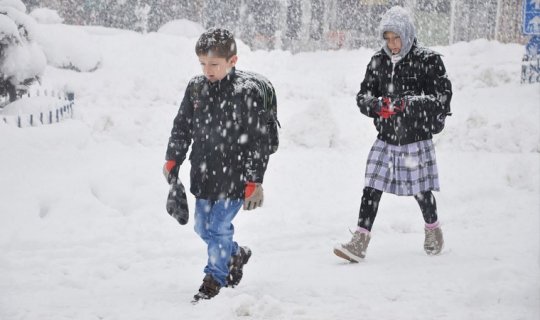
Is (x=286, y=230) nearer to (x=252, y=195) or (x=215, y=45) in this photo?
(x=252, y=195)

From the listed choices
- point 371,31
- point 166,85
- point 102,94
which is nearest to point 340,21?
point 371,31

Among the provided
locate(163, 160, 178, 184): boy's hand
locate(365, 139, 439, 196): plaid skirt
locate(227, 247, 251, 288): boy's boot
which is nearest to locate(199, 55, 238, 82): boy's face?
locate(163, 160, 178, 184): boy's hand

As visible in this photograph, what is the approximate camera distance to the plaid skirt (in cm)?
487

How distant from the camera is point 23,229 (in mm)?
5496

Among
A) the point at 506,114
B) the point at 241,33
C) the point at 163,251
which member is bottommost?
the point at 163,251

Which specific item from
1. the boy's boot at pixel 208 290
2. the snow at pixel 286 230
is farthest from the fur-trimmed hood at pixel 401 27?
the boy's boot at pixel 208 290

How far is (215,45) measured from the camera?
3814 millimetres

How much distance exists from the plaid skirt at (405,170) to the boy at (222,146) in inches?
50.4

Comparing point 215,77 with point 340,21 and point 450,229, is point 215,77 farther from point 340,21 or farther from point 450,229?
point 340,21

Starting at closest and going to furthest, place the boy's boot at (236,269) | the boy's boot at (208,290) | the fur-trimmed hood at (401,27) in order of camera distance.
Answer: the boy's boot at (208,290) < the boy's boot at (236,269) < the fur-trimmed hood at (401,27)

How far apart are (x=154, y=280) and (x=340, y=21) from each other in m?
25.1

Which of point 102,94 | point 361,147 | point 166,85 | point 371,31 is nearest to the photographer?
point 361,147

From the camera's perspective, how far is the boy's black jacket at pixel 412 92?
185 inches

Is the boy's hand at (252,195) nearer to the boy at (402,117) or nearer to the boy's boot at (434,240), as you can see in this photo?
the boy at (402,117)
